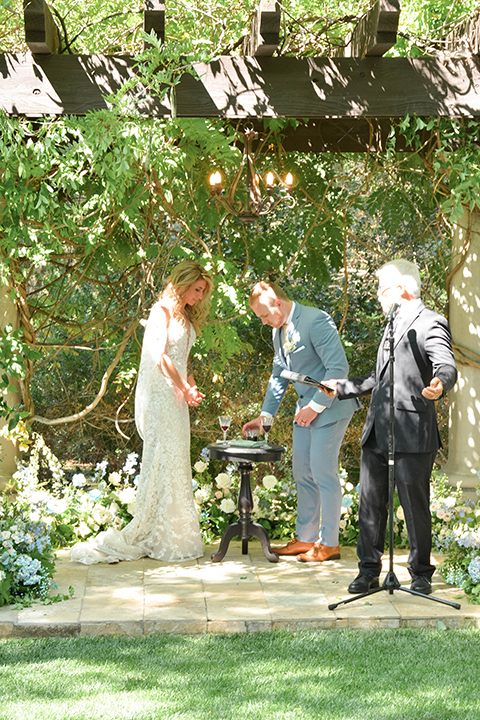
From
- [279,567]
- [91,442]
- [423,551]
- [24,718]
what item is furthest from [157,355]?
[91,442]

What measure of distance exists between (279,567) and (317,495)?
0.53 m

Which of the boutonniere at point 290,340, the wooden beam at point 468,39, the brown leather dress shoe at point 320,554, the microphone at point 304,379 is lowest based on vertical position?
the brown leather dress shoe at point 320,554

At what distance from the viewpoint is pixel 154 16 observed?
404 centimetres

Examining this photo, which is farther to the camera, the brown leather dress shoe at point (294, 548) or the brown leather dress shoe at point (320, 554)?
the brown leather dress shoe at point (294, 548)

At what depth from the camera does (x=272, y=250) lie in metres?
6.02

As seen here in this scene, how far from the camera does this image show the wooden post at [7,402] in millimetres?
5324

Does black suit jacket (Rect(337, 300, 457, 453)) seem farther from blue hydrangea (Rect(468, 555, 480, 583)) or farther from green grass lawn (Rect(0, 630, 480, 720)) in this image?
green grass lawn (Rect(0, 630, 480, 720))

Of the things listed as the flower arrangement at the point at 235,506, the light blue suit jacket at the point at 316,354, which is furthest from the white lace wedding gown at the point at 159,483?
the light blue suit jacket at the point at 316,354

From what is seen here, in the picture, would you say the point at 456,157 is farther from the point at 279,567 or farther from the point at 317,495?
the point at 279,567

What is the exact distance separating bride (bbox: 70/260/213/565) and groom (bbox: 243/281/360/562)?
1.44 feet

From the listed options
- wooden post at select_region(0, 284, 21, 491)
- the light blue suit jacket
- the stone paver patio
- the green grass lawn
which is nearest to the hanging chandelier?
the light blue suit jacket

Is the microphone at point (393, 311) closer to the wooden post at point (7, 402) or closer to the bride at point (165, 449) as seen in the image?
the bride at point (165, 449)

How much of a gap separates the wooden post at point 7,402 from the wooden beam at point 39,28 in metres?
1.73

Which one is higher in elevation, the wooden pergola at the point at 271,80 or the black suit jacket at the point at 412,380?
the wooden pergola at the point at 271,80
